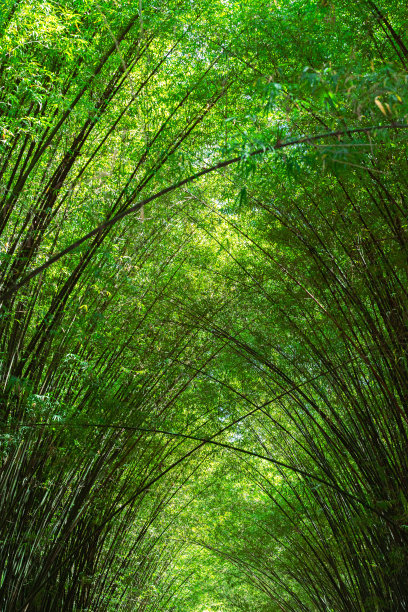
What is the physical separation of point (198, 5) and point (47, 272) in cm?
226

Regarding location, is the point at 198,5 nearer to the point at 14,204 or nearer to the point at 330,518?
the point at 14,204

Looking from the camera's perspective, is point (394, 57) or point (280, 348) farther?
point (280, 348)

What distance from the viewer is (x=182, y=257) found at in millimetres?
5637

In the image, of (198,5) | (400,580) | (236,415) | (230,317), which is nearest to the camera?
(400,580)

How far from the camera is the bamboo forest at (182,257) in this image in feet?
10.5

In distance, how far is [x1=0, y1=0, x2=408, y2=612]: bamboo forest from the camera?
320 centimetres

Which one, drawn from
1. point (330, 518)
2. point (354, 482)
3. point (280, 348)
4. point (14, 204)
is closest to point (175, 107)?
point (14, 204)

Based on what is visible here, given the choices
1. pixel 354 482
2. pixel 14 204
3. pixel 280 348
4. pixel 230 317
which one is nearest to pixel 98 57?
pixel 14 204

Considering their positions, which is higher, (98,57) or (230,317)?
(98,57)

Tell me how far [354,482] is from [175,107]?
125 inches

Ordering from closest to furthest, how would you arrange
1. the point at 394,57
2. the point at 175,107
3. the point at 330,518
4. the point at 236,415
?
1. the point at 394,57
2. the point at 175,107
3. the point at 330,518
4. the point at 236,415

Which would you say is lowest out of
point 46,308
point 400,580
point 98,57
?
point 400,580

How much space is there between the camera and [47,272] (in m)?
4.24

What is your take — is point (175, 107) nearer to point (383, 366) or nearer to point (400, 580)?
point (383, 366)
